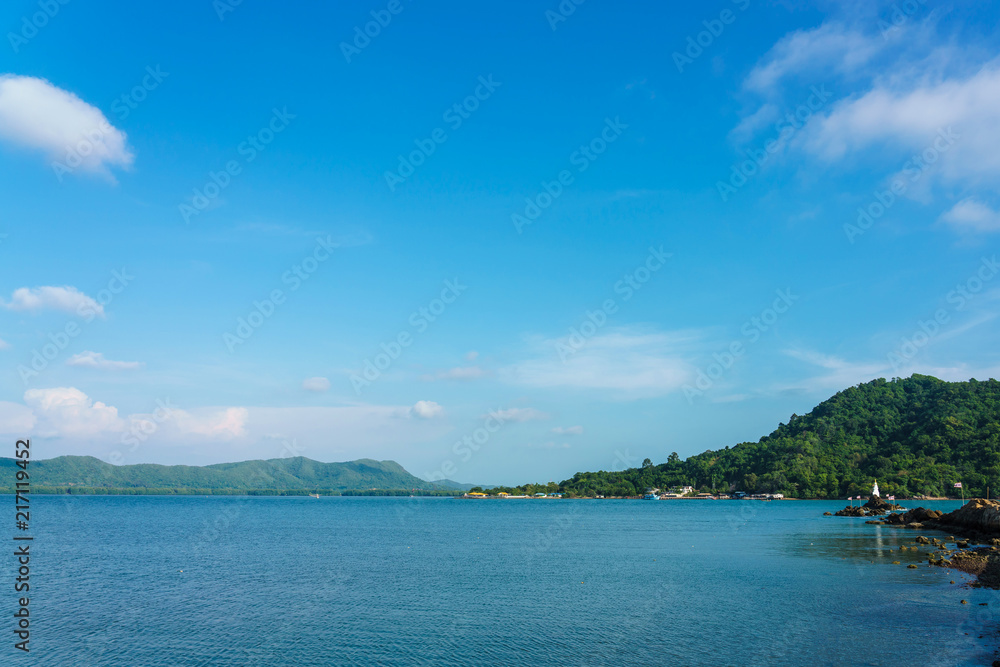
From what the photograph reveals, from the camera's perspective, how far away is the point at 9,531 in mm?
108125

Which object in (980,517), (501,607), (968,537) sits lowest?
(501,607)

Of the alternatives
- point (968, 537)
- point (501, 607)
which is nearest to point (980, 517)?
point (968, 537)

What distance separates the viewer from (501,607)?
41.6 metres

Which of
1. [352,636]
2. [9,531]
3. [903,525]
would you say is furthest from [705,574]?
[9,531]

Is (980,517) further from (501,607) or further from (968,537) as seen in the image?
(501,607)

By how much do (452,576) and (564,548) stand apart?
26.2 m

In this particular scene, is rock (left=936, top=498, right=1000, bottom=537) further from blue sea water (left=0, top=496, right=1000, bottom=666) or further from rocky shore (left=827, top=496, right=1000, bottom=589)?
blue sea water (left=0, top=496, right=1000, bottom=666)

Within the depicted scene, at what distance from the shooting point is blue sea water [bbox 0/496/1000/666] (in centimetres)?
3097

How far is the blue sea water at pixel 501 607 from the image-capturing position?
31.0 meters

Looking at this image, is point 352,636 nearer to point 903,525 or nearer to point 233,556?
point 233,556

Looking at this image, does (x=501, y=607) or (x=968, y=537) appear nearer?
(x=501, y=607)

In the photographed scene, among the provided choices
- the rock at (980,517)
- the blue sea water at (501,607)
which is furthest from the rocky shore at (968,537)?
the blue sea water at (501,607)

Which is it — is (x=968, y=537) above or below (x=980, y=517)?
below

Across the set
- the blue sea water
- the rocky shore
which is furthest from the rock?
the blue sea water
